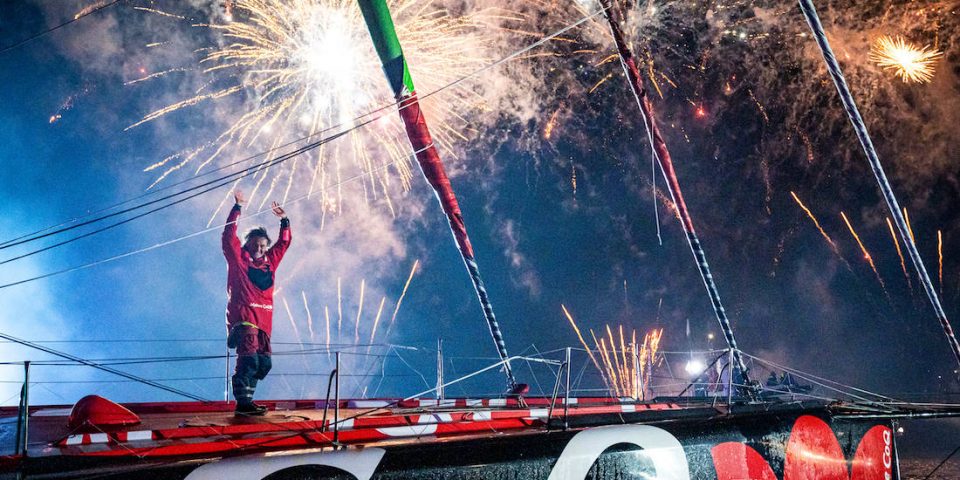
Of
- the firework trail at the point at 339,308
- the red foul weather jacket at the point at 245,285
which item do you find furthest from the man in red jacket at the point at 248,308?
the firework trail at the point at 339,308

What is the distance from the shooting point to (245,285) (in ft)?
18.8

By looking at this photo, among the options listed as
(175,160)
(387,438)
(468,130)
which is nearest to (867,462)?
(387,438)

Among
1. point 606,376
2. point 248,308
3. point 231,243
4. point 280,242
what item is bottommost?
point 606,376

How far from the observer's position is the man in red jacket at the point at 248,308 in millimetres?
5473

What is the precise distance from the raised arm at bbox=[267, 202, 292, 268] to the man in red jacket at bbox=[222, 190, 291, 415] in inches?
0.5

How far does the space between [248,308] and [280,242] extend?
3.16ft

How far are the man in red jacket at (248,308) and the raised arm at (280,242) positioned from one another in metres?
0.01

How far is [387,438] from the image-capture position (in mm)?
4293

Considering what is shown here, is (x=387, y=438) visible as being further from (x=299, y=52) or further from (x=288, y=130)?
(x=288, y=130)

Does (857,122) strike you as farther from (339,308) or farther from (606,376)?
(339,308)

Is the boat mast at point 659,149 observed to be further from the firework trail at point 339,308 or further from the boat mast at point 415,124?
the firework trail at point 339,308

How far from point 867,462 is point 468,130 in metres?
23.2

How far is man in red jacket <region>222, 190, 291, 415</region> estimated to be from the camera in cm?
547

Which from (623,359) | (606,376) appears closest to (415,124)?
(623,359)
